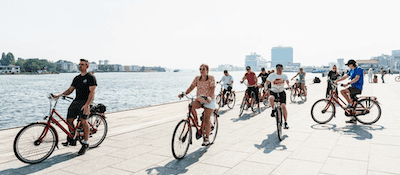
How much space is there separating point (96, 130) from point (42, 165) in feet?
4.76

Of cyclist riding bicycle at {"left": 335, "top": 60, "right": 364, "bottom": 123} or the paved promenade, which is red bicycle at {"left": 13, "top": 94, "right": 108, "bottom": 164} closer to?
the paved promenade

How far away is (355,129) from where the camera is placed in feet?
23.8

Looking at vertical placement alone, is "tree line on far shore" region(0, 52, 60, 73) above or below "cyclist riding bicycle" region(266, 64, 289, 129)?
above

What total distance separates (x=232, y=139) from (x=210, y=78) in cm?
186

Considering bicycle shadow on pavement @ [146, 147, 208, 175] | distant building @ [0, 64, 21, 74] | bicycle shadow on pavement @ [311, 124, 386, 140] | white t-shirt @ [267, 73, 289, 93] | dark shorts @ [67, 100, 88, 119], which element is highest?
distant building @ [0, 64, 21, 74]

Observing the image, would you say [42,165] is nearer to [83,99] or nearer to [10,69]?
[83,99]

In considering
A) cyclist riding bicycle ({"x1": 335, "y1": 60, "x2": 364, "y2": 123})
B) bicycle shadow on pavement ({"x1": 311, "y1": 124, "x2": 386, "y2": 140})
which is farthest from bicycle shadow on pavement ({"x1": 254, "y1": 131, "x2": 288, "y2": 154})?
cyclist riding bicycle ({"x1": 335, "y1": 60, "x2": 364, "y2": 123})

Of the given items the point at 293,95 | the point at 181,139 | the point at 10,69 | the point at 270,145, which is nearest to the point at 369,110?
the point at 270,145

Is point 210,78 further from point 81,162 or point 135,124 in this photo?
point 135,124

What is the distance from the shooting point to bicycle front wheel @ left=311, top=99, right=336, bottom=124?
7.88 m

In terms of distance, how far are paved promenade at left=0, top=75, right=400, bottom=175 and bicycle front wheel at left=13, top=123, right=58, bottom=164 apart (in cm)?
17

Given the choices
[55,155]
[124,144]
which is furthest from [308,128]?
[55,155]

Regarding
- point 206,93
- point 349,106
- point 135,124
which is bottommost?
point 135,124

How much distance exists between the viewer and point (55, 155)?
525 centimetres
